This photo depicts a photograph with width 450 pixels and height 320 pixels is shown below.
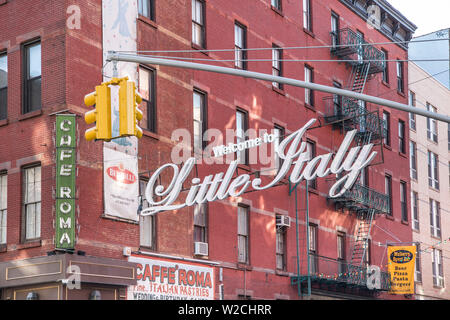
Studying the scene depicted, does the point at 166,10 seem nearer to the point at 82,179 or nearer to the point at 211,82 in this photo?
the point at 211,82

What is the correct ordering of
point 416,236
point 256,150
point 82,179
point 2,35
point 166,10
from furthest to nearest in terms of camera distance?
point 416,236 < point 256,150 < point 166,10 < point 2,35 < point 82,179

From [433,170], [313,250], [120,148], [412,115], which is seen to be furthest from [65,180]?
[433,170]

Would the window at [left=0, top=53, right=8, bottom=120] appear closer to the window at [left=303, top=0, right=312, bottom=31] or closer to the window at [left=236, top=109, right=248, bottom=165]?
the window at [left=236, top=109, right=248, bottom=165]

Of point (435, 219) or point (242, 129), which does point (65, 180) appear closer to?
point (242, 129)

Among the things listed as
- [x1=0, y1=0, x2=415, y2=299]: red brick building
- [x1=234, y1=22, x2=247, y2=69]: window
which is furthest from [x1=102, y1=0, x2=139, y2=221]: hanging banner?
[x1=234, y1=22, x2=247, y2=69]: window

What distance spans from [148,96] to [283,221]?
8923 millimetres

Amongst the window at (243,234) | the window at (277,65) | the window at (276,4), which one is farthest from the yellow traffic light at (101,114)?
the window at (276,4)

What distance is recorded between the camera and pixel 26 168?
24531 millimetres

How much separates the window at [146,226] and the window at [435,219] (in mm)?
26826

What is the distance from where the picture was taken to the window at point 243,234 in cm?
→ 3077

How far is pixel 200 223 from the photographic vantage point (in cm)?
2873

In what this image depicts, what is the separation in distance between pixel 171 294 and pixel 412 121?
2619 cm

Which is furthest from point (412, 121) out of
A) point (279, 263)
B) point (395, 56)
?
point (279, 263)

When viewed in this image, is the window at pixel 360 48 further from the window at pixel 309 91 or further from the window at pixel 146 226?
the window at pixel 146 226
